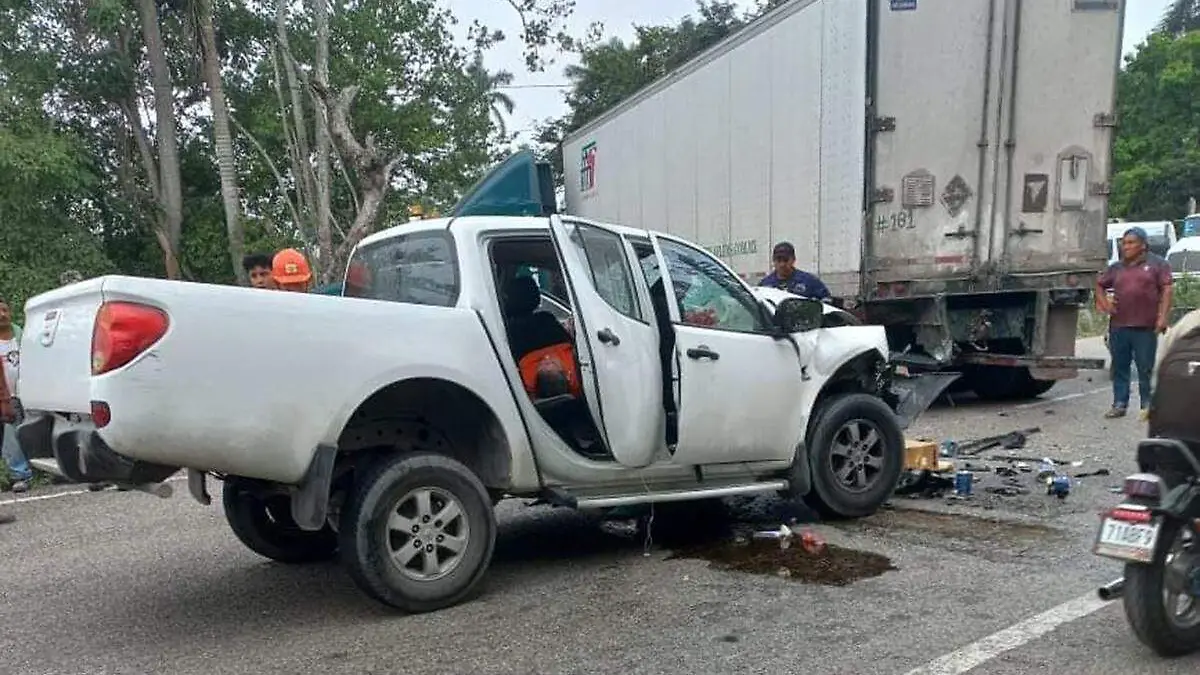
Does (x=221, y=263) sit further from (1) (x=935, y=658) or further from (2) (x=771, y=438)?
(1) (x=935, y=658)

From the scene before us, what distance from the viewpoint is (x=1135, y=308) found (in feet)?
29.9

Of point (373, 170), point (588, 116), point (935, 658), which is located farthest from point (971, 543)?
point (588, 116)

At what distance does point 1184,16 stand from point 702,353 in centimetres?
6279

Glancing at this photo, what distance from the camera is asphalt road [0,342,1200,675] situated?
387 centimetres

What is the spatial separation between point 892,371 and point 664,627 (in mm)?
2921

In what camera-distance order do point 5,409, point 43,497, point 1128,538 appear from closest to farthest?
point 1128,538 < point 5,409 < point 43,497

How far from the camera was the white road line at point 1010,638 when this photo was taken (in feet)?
12.0

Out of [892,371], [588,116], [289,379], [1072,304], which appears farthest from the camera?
[588,116]

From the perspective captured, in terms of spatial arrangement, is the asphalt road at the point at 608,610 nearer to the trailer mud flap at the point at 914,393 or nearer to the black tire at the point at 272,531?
the black tire at the point at 272,531

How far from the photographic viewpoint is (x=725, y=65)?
11578mm

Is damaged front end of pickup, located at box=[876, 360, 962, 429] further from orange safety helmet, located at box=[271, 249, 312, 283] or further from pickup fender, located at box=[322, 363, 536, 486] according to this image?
orange safety helmet, located at box=[271, 249, 312, 283]

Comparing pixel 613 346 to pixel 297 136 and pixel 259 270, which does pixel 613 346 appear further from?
pixel 297 136

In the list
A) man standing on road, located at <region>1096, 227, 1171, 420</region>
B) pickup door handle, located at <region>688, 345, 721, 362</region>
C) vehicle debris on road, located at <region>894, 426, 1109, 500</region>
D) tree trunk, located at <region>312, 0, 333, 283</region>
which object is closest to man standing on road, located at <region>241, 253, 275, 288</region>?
pickup door handle, located at <region>688, 345, 721, 362</region>

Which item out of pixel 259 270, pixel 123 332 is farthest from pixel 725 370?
pixel 259 270
